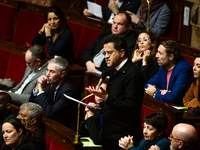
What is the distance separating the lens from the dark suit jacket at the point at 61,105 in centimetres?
168

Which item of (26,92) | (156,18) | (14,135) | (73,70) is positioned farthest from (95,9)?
(14,135)

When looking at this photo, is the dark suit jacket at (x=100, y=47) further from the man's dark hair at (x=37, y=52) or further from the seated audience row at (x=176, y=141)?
the seated audience row at (x=176, y=141)

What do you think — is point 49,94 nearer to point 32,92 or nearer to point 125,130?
point 32,92

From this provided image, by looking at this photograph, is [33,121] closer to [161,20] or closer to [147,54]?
[147,54]

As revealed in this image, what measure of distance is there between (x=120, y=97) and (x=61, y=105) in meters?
0.45

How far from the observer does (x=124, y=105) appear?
123 cm

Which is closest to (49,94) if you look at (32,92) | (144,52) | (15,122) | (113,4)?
(32,92)

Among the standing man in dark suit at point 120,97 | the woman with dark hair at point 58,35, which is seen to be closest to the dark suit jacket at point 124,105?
the standing man in dark suit at point 120,97

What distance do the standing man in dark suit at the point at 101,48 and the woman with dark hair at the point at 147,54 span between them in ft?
0.30

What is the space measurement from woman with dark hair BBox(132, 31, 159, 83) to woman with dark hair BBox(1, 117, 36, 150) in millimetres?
739

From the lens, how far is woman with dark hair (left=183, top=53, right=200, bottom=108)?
1633mm

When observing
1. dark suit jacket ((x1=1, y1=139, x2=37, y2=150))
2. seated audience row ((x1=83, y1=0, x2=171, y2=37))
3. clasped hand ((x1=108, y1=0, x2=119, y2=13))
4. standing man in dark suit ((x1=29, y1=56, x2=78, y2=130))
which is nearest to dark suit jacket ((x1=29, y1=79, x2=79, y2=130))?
standing man in dark suit ((x1=29, y1=56, x2=78, y2=130))

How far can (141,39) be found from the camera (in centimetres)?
198

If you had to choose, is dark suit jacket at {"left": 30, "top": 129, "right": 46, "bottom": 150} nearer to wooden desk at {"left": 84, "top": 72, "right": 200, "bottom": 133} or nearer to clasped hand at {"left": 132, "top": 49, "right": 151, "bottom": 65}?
wooden desk at {"left": 84, "top": 72, "right": 200, "bottom": 133}
